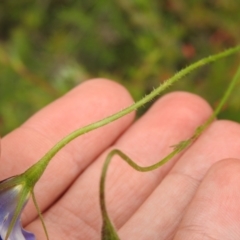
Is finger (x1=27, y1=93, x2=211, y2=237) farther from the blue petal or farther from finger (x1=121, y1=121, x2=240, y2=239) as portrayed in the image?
the blue petal

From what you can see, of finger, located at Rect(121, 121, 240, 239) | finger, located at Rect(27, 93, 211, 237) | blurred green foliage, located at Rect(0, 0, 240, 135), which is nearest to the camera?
finger, located at Rect(121, 121, 240, 239)

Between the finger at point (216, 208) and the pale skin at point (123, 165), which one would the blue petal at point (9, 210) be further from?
the finger at point (216, 208)

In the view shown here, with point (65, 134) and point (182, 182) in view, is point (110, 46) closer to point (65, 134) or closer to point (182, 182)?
point (65, 134)

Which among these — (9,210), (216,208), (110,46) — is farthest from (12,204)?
(110,46)

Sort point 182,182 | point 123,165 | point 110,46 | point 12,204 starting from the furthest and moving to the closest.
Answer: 1. point 110,46
2. point 123,165
3. point 182,182
4. point 12,204

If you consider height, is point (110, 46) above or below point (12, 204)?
below

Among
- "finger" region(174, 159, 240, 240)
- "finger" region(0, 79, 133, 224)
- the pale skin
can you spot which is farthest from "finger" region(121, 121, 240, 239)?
"finger" region(0, 79, 133, 224)

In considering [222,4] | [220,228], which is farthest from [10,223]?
[222,4]
